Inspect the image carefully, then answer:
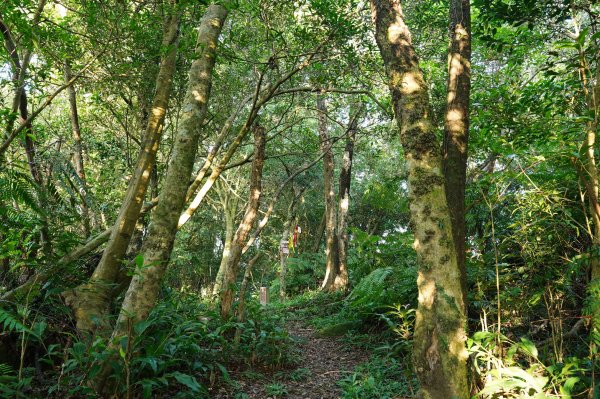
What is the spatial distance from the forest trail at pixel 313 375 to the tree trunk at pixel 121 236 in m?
1.78

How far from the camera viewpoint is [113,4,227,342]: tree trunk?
13.4 feet

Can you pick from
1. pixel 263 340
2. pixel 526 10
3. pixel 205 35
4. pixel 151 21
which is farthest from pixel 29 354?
pixel 526 10

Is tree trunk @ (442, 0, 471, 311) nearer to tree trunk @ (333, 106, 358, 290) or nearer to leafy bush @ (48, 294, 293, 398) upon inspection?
leafy bush @ (48, 294, 293, 398)

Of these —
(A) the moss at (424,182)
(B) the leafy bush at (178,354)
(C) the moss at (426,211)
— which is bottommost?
(B) the leafy bush at (178,354)

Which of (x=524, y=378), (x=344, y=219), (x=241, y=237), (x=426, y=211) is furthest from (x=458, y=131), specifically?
(x=344, y=219)

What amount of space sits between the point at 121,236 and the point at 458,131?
4.16m

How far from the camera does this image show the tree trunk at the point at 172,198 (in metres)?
4.07

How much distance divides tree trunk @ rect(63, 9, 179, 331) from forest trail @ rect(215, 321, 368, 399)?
5.84ft

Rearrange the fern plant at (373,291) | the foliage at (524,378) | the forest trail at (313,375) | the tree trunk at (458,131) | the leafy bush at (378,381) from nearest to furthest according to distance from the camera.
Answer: the foliage at (524,378)
the tree trunk at (458,131)
the leafy bush at (378,381)
the forest trail at (313,375)
the fern plant at (373,291)

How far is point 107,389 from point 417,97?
3.87 metres

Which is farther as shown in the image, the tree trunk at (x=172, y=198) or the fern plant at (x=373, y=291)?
the fern plant at (x=373, y=291)

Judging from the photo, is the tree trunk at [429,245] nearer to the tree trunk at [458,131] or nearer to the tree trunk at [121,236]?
Answer: the tree trunk at [458,131]

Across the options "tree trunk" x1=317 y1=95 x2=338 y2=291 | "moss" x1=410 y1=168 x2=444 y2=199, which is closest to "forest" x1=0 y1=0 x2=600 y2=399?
"moss" x1=410 y1=168 x2=444 y2=199

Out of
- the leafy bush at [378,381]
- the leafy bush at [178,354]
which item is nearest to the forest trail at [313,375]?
the leafy bush at [378,381]
